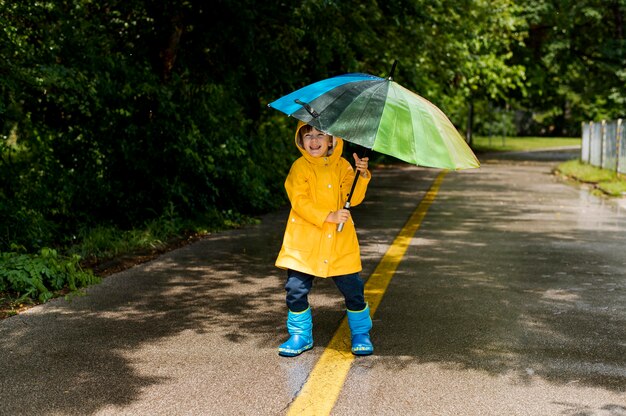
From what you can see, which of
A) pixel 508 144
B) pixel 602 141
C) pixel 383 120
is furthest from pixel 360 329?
pixel 508 144

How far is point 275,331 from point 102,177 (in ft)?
17.4

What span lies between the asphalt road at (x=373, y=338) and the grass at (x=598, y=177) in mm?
7361

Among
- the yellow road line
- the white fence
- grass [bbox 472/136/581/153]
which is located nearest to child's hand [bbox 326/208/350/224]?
the yellow road line

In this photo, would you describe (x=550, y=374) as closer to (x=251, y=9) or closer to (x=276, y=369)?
(x=276, y=369)

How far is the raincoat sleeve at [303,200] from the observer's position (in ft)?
15.5

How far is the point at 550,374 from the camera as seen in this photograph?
14.7 feet

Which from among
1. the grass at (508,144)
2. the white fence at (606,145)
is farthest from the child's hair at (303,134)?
the grass at (508,144)

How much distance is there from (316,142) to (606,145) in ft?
60.1

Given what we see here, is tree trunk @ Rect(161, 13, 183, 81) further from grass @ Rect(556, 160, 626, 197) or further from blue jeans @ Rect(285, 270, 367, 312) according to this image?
grass @ Rect(556, 160, 626, 197)

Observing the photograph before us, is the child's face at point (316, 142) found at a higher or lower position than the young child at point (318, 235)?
higher

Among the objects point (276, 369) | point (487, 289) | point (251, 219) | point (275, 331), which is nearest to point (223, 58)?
point (251, 219)

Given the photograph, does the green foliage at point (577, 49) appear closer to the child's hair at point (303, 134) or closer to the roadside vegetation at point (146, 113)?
the roadside vegetation at point (146, 113)

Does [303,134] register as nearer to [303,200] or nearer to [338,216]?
[303,200]

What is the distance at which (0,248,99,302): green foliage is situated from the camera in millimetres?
6414
